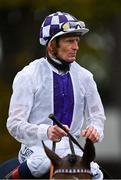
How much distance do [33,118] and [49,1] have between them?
10.4m

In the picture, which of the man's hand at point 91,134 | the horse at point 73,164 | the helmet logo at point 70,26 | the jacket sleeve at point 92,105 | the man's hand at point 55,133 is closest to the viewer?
the horse at point 73,164

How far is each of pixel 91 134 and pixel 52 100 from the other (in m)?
0.51

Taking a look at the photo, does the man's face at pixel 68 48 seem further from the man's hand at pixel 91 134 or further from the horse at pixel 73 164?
the horse at pixel 73 164

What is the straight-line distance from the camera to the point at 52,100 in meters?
9.13

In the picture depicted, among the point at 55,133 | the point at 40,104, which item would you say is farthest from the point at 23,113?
the point at 55,133

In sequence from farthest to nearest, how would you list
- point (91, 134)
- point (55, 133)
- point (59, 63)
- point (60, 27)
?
point (59, 63), point (60, 27), point (91, 134), point (55, 133)

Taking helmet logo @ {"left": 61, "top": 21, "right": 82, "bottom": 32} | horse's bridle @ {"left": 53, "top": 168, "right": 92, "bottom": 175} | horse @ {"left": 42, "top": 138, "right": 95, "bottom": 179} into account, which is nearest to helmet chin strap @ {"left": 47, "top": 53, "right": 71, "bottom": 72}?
helmet logo @ {"left": 61, "top": 21, "right": 82, "bottom": 32}

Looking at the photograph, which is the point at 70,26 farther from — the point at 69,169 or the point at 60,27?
the point at 69,169

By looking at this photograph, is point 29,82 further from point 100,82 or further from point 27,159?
point 100,82

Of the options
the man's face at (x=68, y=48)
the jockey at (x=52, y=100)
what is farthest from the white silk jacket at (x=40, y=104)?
the man's face at (x=68, y=48)

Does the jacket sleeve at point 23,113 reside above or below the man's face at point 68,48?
below

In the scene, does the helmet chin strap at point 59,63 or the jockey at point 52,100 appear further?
the helmet chin strap at point 59,63

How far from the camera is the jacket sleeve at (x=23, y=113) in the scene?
895 cm

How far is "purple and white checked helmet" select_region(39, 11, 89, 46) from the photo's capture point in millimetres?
9102
